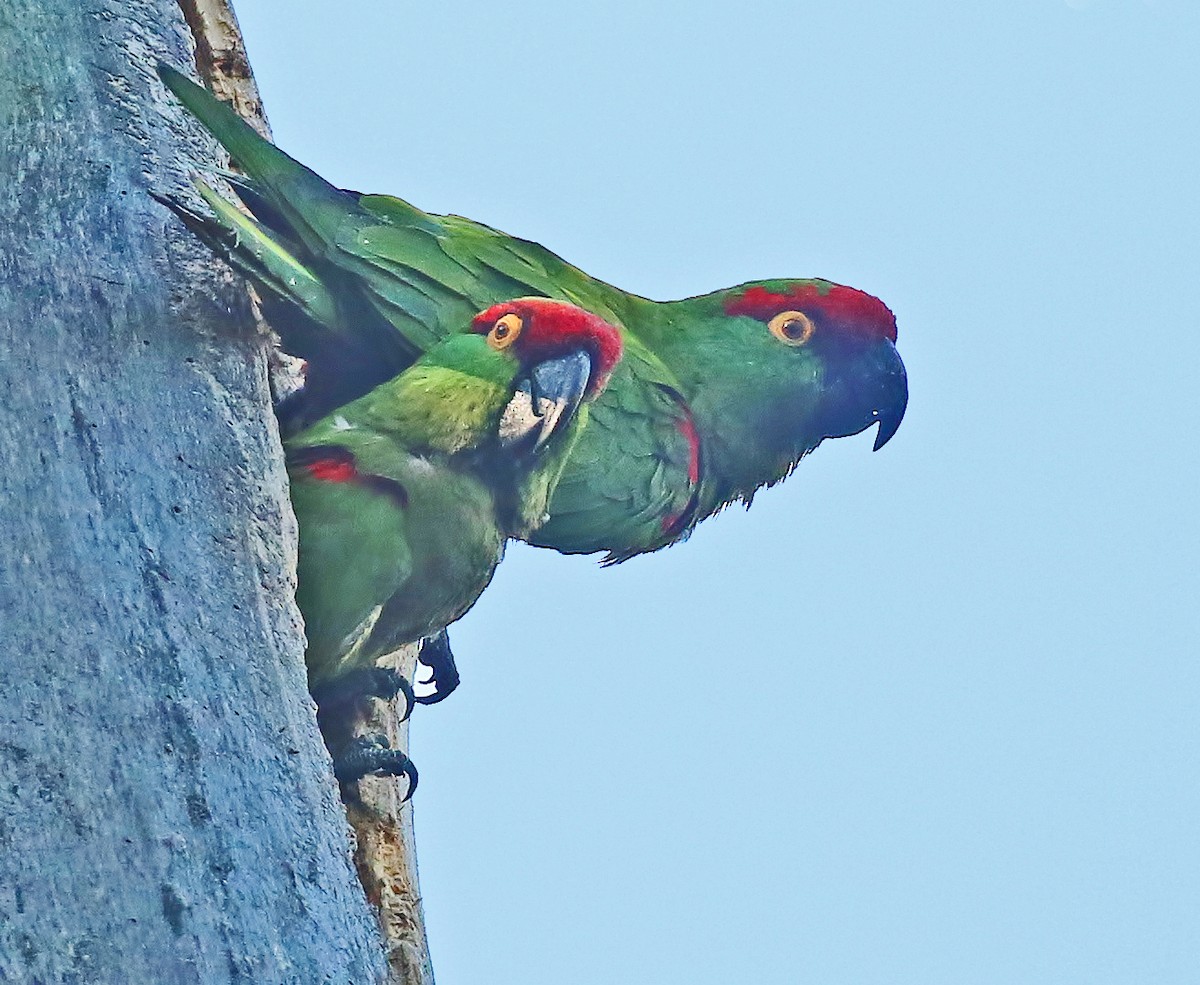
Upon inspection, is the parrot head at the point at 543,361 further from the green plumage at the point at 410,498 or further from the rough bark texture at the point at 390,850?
the rough bark texture at the point at 390,850

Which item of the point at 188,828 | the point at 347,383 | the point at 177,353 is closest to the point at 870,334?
the point at 347,383

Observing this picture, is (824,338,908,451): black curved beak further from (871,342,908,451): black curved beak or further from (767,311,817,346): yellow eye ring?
(767,311,817,346): yellow eye ring

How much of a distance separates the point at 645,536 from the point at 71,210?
152 cm

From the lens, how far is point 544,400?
2.91 meters

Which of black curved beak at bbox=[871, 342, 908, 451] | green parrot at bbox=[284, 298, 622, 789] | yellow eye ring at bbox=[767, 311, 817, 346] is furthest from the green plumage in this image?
black curved beak at bbox=[871, 342, 908, 451]

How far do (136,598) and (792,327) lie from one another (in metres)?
2.40

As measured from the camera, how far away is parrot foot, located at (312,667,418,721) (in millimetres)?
2955

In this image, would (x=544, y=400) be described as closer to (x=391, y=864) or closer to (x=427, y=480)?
A: (x=427, y=480)

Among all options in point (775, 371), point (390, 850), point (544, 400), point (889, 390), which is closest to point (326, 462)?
point (544, 400)

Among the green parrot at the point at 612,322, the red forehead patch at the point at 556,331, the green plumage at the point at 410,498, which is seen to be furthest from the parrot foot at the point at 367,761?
the red forehead patch at the point at 556,331

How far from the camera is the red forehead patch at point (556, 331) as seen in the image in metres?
2.94

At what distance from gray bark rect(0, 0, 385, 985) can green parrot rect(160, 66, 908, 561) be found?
149mm

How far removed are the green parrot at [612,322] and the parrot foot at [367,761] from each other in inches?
18.8

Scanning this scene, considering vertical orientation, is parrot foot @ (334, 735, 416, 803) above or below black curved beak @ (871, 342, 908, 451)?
below
